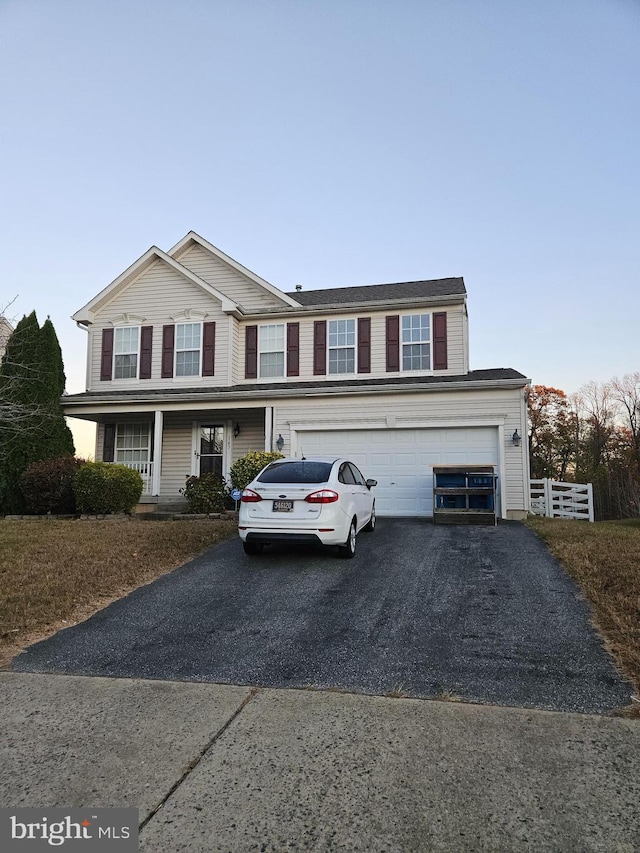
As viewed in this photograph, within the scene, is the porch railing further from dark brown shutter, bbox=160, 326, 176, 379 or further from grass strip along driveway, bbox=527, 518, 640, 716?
grass strip along driveway, bbox=527, 518, 640, 716

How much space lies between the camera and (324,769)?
9.21 feet

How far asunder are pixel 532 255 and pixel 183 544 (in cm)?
1349

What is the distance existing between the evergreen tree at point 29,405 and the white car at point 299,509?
8.95 metres

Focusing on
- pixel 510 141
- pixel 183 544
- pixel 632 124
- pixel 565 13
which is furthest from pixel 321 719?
pixel 510 141

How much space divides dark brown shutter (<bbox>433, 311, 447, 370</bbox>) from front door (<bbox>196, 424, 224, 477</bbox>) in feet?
23.1

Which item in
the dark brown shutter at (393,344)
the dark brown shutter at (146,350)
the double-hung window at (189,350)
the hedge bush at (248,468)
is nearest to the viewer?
the hedge bush at (248,468)

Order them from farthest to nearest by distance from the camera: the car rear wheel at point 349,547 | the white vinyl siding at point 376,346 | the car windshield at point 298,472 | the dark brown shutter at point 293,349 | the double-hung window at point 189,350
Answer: the double-hung window at point 189,350 < the dark brown shutter at point 293,349 < the white vinyl siding at point 376,346 < the car rear wheel at point 349,547 < the car windshield at point 298,472

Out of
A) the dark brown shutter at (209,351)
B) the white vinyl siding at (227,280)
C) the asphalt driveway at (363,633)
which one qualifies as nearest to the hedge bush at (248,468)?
the dark brown shutter at (209,351)

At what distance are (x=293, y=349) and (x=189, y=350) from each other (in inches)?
130

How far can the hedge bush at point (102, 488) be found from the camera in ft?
43.9

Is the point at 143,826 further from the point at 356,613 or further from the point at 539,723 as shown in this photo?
the point at 356,613

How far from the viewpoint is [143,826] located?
2383mm

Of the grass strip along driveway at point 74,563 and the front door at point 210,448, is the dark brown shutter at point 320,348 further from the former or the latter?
the grass strip along driveway at point 74,563

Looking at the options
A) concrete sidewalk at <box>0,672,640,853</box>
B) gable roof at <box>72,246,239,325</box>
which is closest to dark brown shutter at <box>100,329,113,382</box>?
gable roof at <box>72,246,239,325</box>
